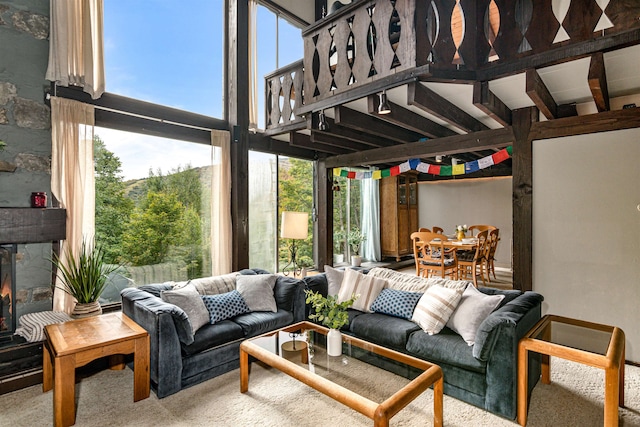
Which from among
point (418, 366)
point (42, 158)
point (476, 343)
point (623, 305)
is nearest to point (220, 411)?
point (418, 366)

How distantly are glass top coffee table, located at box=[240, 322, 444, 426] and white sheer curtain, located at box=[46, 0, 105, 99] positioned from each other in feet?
9.43

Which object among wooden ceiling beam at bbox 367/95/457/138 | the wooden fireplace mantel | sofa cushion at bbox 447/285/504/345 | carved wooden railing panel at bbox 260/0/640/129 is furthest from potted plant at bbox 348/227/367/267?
the wooden fireplace mantel

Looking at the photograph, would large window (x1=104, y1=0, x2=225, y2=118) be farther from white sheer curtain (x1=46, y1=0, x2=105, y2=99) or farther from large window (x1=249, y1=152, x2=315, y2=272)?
large window (x1=249, y1=152, x2=315, y2=272)

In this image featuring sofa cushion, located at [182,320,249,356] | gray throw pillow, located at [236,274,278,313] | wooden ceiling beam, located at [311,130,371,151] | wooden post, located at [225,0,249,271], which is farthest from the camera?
wooden post, located at [225,0,249,271]

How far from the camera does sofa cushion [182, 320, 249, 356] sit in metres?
2.55

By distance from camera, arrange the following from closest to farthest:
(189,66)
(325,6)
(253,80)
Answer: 1. (189,66)
2. (253,80)
3. (325,6)

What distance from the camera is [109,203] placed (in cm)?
347

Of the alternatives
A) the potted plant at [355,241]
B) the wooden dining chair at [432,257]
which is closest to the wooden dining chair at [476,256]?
the wooden dining chair at [432,257]

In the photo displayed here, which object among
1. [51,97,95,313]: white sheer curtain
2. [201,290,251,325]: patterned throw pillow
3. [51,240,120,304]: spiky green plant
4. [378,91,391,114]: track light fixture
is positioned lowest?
[201,290,251,325]: patterned throw pillow

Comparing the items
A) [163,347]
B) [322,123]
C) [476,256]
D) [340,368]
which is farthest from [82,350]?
[476,256]

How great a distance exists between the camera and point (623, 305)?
10.0 feet

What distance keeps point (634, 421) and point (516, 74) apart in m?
2.54

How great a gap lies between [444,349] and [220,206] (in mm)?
3086

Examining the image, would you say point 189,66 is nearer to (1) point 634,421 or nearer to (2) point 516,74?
(2) point 516,74
